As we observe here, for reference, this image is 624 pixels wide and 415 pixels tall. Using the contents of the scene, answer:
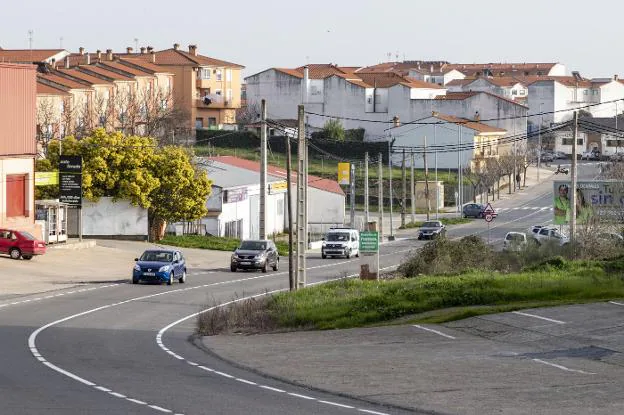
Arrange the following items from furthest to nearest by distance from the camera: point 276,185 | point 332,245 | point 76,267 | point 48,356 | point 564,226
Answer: point 276,185 < point 564,226 < point 332,245 < point 76,267 < point 48,356

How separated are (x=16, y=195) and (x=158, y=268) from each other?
50.5 ft

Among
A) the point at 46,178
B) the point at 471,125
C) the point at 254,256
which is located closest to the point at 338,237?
the point at 254,256

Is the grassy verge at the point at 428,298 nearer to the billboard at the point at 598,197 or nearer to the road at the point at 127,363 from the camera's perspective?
the road at the point at 127,363

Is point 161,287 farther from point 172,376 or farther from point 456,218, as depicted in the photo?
point 456,218

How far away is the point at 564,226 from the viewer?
8125 cm

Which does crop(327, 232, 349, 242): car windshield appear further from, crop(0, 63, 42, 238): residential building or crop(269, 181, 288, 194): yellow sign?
crop(0, 63, 42, 238): residential building

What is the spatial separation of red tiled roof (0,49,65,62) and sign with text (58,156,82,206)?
65412 mm

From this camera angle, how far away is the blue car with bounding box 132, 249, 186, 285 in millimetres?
51594

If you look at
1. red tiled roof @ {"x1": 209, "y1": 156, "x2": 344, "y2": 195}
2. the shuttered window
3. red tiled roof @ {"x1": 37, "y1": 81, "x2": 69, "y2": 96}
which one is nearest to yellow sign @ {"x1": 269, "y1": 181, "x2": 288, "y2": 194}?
red tiled roof @ {"x1": 209, "y1": 156, "x2": 344, "y2": 195}

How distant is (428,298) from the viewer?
119 ft

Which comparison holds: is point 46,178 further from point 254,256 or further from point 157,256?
point 157,256

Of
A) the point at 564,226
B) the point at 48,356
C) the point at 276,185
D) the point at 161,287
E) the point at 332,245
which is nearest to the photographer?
the point at 48,356

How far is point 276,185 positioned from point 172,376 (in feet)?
208

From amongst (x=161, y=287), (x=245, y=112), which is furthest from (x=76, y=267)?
(x=245, y=112)
